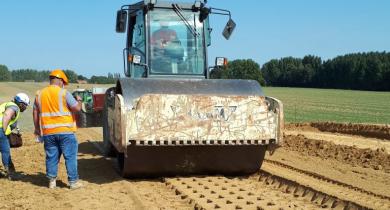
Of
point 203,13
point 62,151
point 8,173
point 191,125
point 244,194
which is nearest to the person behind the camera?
point 244,194

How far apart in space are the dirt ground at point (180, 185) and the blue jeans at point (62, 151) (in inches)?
9.6

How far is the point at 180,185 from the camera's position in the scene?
23.7 feet

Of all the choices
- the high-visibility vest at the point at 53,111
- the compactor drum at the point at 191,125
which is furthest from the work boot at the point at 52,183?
the compactor drum at the point at 191,125

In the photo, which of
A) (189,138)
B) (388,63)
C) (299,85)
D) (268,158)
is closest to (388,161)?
(268,158)

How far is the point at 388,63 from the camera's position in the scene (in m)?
81.6

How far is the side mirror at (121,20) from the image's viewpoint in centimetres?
915

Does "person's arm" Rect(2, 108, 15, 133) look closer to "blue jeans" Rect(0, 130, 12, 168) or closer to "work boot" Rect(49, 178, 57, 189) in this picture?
"blue jeans" Rect(0, 130, 12, 168)

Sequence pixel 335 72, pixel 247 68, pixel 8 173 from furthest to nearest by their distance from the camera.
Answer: pixel 335 72, pixel 247 68, pixel 8 173

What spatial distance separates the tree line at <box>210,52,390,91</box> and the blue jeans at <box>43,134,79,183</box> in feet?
232

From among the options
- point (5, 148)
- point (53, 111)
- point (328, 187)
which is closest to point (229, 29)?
point (328, 187)

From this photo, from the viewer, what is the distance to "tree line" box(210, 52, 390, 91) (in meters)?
82.2

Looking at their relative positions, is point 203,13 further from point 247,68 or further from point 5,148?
point 247,68

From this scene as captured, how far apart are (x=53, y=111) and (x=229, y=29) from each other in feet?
11.6

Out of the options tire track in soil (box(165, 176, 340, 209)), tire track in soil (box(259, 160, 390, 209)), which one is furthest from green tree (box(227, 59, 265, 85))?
tire track in soil (box(165, 176, 340, 209))
